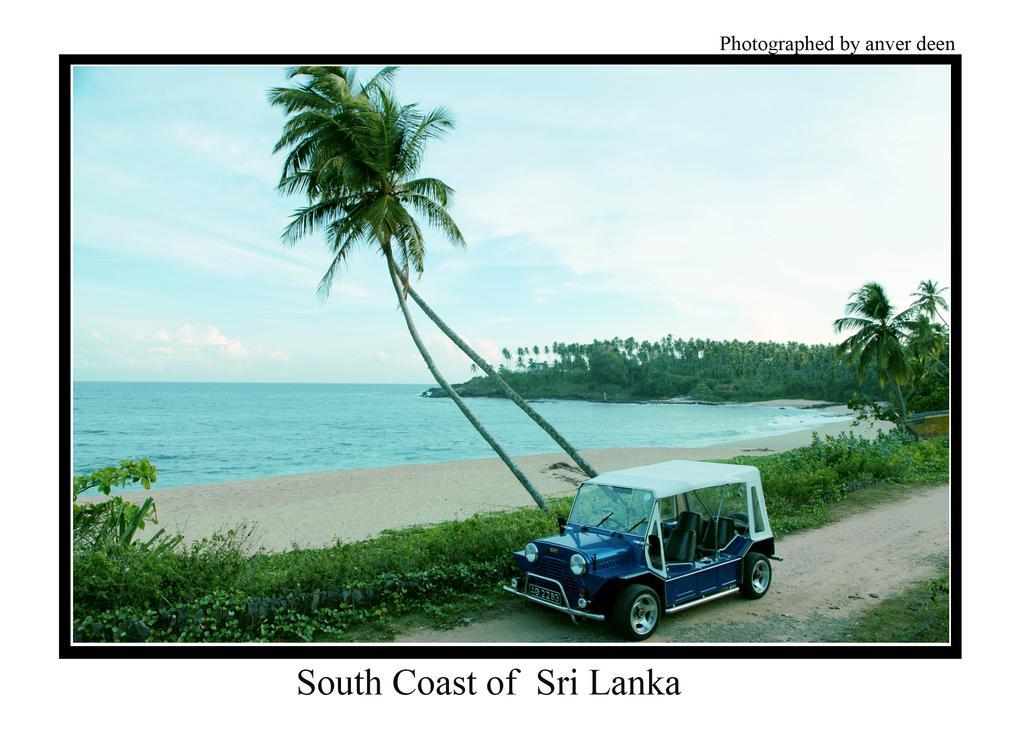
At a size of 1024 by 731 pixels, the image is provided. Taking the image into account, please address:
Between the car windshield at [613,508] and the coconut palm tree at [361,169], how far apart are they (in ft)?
15.7

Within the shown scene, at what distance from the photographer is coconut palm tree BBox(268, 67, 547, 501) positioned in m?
11.2

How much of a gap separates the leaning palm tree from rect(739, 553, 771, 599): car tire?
22.7m

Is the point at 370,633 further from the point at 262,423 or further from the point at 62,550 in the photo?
the point at 262,423

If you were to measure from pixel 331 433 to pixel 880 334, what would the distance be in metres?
49.1

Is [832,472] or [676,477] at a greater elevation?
[676,477]

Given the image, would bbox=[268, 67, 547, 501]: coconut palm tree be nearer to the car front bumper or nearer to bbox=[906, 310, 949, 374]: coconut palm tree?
the car front bumper

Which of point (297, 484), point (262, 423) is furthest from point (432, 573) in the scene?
point (262, 423)

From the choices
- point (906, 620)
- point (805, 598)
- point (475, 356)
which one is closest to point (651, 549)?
point (805, 598)

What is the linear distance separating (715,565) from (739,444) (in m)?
36.1

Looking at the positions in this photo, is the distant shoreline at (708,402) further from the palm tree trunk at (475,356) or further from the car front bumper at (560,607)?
the car front bumper at (560,607)

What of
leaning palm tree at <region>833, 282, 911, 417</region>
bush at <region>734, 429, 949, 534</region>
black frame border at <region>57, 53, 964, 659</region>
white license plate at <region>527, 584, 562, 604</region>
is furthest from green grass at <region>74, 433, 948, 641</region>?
leaning palm tree at <region>833, 282, 911, 417</region>

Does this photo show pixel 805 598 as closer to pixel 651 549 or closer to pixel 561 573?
pixel 651 549

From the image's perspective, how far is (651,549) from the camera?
6.90 m

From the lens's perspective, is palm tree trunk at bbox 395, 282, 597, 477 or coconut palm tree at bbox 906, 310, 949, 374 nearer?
palm tree trunk at bbox 395, 282, 597, 477
